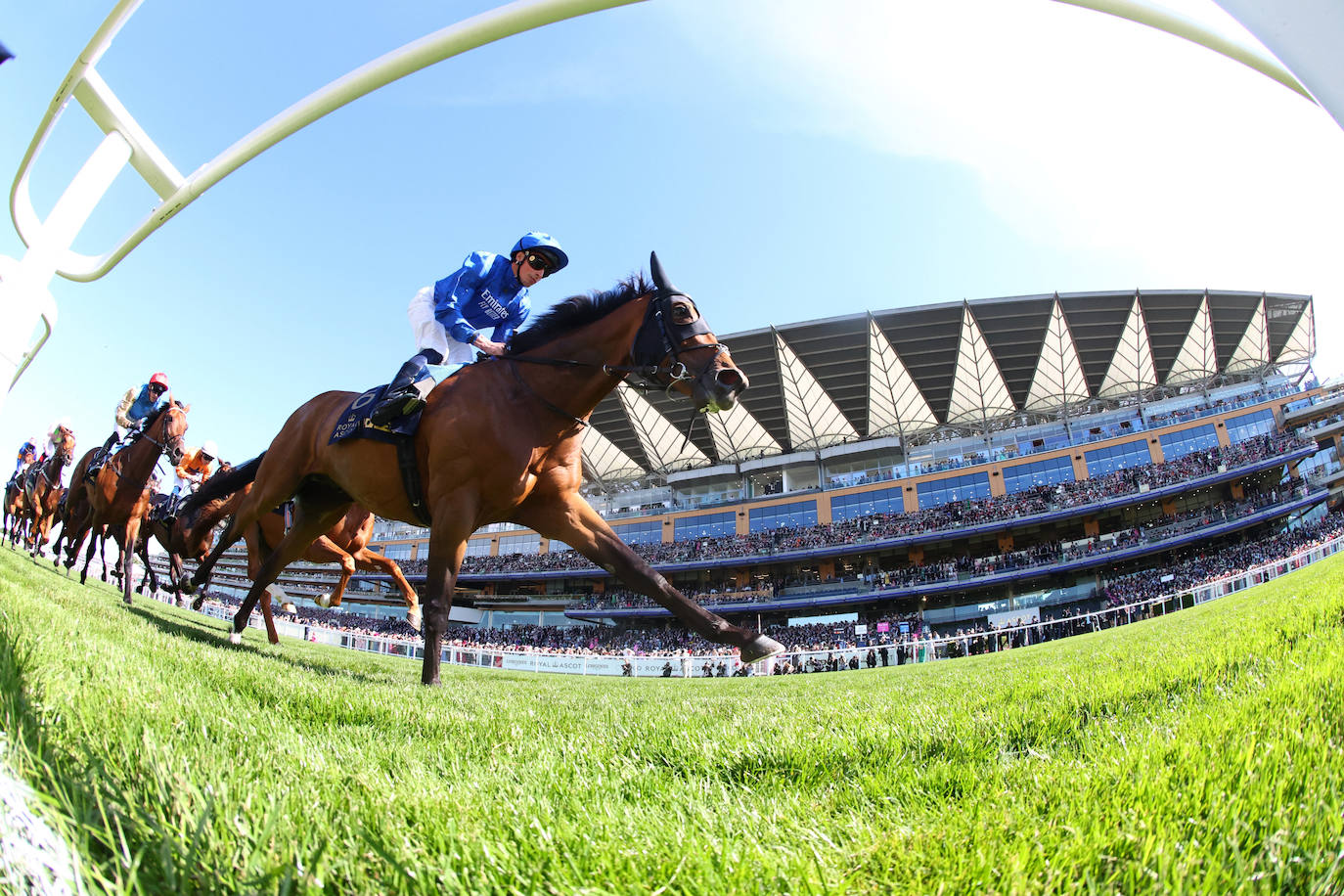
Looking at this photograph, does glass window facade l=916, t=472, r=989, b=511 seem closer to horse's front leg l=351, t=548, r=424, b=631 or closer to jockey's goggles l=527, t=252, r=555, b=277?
horse's front leg l=351, t=548, r=424, b=631

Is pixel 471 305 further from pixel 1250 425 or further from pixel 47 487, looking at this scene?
pixel 1250 425

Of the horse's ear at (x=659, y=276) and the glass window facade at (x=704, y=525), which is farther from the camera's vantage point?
the glass window facade at (x=704, y=525)

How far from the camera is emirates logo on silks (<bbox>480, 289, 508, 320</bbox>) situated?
5227 mm

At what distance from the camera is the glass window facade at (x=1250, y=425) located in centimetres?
4041

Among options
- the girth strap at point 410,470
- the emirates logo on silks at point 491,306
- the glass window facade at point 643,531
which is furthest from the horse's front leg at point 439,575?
the glass window facade at point 643,531

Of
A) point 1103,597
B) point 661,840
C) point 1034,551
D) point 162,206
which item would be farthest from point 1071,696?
point 1034,551

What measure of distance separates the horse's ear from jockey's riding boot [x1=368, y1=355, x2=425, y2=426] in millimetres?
2053

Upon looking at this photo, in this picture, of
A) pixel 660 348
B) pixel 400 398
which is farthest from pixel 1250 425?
pixel 400 398

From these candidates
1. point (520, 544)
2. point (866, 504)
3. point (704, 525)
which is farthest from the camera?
point (520, 544)

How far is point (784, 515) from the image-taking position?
4600 cm

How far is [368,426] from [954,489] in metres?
43.1

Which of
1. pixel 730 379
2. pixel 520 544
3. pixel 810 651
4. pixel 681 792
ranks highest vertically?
pixel 730 379

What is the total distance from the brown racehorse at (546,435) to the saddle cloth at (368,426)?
69 mm

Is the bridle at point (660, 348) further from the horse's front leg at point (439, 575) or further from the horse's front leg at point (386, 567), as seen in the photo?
the horse's front leg at point (386, 567)
